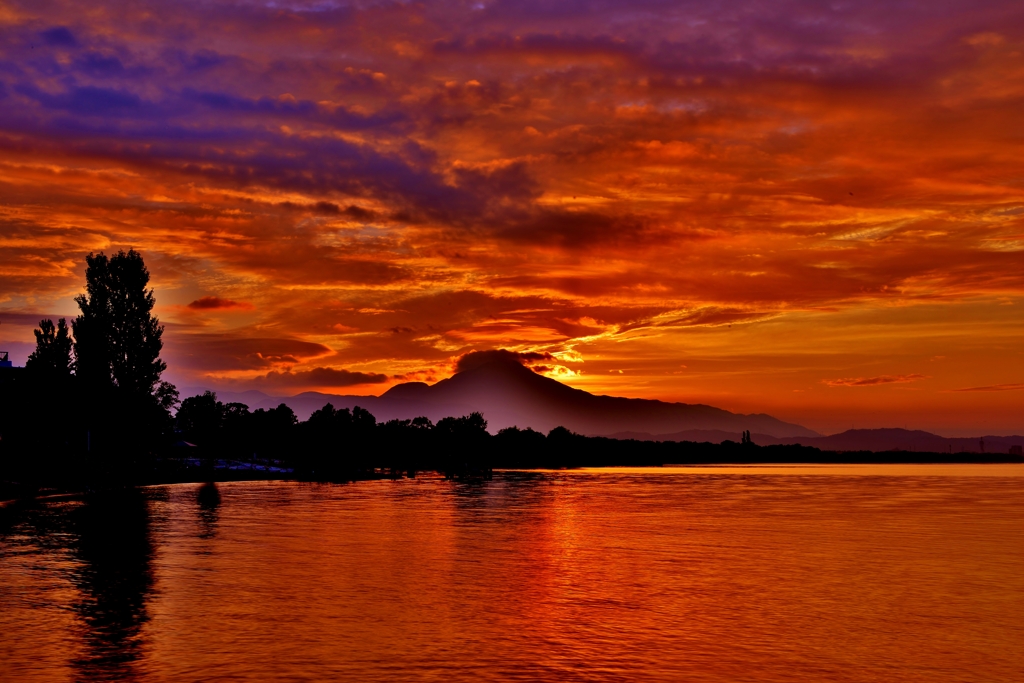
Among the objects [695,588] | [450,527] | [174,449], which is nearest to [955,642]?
[695,588]

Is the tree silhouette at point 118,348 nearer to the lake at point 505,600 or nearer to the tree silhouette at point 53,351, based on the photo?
the tree silhouette at point 53,351

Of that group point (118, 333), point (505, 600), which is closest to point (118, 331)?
point (118, 333)

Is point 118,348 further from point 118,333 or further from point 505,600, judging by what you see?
point 505,600

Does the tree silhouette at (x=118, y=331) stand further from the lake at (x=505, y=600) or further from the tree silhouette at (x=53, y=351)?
the lake at (x=505, y=600)

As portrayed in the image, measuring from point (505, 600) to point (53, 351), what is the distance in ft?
350

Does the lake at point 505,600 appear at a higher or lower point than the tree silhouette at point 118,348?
lower

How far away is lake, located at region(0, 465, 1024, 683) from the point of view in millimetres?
26297

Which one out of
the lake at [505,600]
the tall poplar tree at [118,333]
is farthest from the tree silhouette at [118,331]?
the lake at [505,600]

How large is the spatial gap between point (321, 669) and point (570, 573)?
859 inches

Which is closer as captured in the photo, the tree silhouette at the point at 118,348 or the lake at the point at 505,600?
the lake at the point at 505,600

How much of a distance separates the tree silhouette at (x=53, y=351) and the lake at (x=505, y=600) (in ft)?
172

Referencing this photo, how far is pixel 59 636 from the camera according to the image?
28.9m

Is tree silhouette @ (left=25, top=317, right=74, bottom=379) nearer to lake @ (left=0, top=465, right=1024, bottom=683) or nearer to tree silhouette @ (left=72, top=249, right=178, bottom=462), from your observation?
tree silhouette @ (left=72, top=249, right=178, bottom=462)

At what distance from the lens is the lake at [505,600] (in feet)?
86.3
